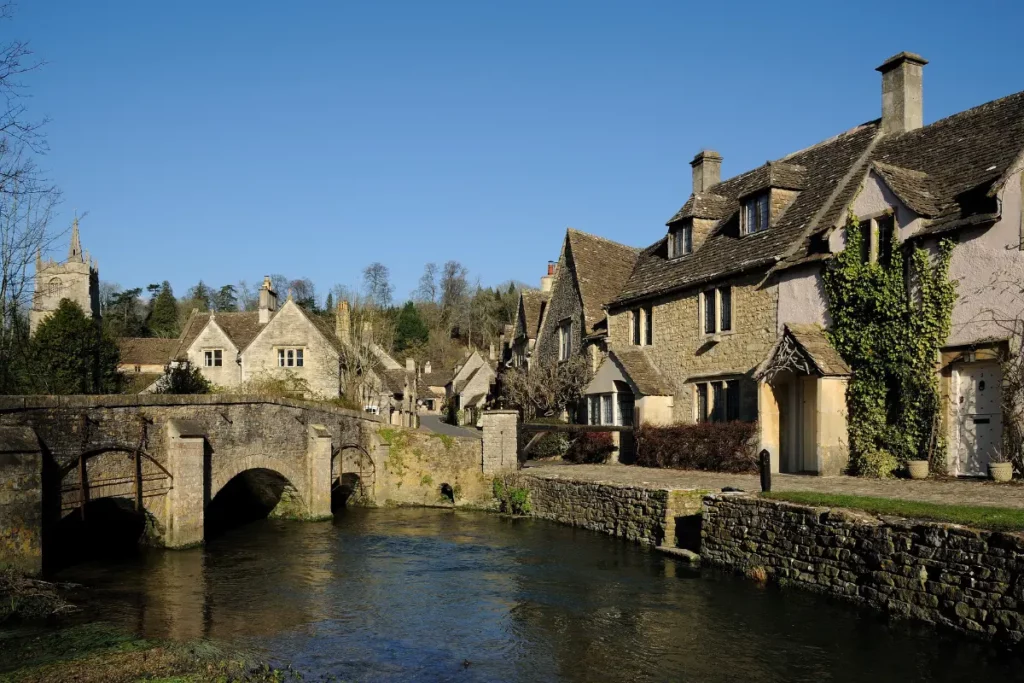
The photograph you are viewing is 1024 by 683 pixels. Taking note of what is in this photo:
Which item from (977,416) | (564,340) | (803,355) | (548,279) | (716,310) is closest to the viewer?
(977,416)

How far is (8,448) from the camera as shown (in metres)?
14.4

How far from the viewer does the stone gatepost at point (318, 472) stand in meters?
23.3

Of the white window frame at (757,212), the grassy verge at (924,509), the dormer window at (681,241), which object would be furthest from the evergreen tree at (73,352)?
the grassy verge at (924,509)

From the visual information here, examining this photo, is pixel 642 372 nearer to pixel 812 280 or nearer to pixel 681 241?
pixel 681 241

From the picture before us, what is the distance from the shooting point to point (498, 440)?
26734 millimetres

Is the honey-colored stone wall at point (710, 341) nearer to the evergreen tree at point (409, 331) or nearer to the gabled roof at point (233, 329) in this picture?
the gabled roof at point (233, 329)

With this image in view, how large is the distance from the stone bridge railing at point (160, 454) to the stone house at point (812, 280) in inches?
431

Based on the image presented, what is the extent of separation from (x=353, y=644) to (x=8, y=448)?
716cm

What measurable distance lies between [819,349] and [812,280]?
2206 millimetres

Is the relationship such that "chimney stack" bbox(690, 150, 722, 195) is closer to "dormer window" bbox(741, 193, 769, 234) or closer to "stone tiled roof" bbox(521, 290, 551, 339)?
"dormer window" bbox(741, 193, 769, 234)

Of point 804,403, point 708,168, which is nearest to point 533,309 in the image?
point 708,168

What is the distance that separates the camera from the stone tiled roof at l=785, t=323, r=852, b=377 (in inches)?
819

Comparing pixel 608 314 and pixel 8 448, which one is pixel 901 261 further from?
pixel 8 448

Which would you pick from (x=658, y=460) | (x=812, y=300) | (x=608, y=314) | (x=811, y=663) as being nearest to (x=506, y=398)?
(x=608, y=314)
